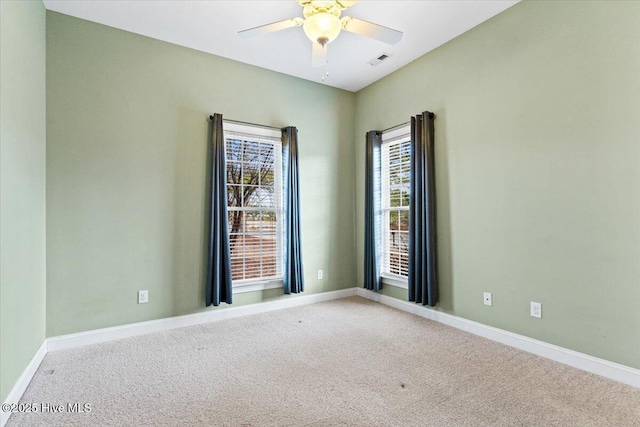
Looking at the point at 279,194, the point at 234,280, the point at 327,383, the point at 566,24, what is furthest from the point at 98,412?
the point at 566,24

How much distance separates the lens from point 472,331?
10.7ft

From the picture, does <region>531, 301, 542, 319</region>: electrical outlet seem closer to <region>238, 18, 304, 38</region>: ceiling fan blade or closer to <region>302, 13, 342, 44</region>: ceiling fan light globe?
<region>302, 13, 342, 44</region>: ceiling fan light globe

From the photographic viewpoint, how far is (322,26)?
2.24 m

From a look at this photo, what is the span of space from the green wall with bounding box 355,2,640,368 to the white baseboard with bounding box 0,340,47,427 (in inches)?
142

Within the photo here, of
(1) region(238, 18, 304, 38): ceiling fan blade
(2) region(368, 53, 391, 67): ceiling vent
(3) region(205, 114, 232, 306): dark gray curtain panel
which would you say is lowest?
(3) region(205, 114, 232, 306): dark gray curtain panel

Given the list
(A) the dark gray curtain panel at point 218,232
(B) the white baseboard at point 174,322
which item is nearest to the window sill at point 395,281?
(B) the white baseboard at point 174,322

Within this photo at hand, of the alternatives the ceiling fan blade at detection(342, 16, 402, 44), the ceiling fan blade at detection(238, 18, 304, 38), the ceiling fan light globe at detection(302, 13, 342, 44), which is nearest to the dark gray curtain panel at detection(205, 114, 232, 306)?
the ceiling fan blade at detection(238, 18, 304, 38)

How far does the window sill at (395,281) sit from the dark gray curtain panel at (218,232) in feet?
6.62

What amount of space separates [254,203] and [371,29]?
94.9 inches

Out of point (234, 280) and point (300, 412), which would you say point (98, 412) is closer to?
point (300, 412)

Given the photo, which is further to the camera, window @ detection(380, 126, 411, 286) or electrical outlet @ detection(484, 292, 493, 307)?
window @ detection(380, 126, 411, 286)

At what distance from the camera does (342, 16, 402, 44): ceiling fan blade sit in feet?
7.58

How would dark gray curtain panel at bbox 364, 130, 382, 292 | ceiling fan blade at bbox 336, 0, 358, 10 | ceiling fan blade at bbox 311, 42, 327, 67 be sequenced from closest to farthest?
ceiling fan blade at bbox 336, 0, 358, 10 → ceiling fan blade at bbox 311, 42, 327, 67 → dark gray curtain panel at bbox 364, 130, 382, 292

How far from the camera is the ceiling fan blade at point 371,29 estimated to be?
2.31 m
